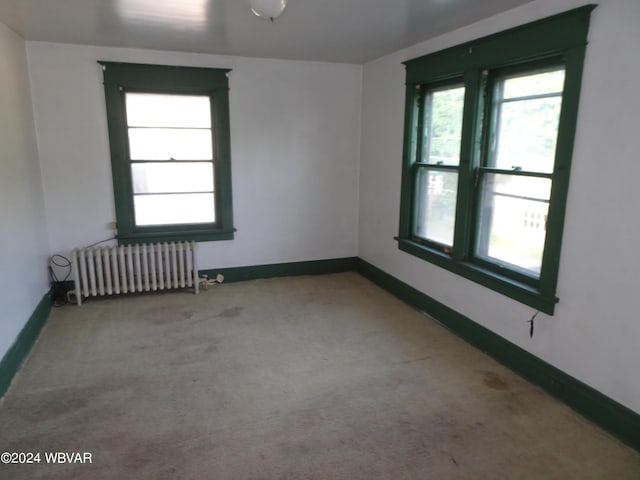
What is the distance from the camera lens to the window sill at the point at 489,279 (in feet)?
9.59

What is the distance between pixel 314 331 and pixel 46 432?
2.06 metres

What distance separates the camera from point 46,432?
250 cm

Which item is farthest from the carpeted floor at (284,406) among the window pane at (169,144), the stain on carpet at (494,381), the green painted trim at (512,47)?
the green painted trim at (512,47)

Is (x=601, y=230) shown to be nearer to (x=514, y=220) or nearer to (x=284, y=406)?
(x=514, y=220)

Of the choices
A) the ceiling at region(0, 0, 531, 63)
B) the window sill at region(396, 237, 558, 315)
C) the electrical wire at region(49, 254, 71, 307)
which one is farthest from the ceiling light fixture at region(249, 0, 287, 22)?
the electrical wire at region(49, 254, 71, 307)

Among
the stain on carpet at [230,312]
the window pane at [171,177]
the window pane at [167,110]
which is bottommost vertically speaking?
the stain on carpet at [230,312]

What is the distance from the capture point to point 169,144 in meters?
4.74

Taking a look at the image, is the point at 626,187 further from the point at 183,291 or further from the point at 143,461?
the point at 183,291

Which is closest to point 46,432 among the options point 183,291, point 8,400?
point 8,400

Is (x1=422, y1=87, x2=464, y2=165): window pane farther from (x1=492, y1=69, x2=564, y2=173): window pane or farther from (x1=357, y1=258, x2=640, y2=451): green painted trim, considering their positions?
(x1=357, y1=258, x2=640, y2=451): green painted trim

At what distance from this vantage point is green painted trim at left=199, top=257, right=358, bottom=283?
515cm

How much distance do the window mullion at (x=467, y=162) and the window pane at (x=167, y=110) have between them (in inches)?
108

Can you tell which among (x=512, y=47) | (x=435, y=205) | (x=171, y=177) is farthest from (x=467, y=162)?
(x=171, y=177)

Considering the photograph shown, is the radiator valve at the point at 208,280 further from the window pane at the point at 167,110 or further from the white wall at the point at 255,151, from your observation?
the window pane at the point at 167,110
